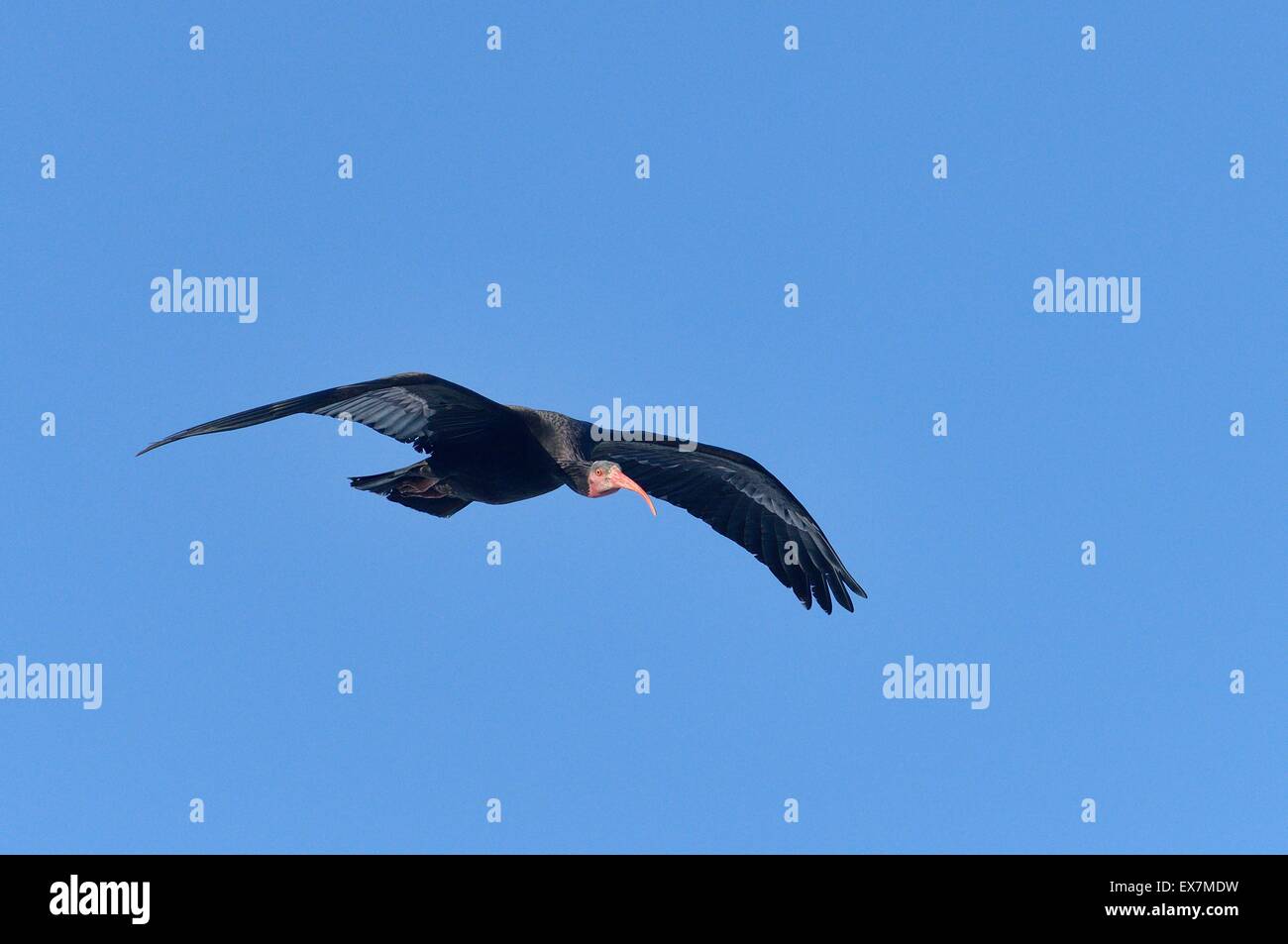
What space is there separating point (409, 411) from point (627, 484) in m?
2.61

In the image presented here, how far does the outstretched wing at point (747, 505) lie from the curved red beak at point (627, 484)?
0.56 meters

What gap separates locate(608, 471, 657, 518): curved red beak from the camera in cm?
1711

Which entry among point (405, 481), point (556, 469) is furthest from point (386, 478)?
point (556, 469)

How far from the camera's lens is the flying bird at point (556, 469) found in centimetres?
1584

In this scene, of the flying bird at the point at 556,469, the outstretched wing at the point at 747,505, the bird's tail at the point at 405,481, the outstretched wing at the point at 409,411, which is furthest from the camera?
the outstretched wing at the point at 747,505

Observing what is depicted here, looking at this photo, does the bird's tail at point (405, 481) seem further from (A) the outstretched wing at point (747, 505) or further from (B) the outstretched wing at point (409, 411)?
(A) the outstretched wing at point (747, 505)

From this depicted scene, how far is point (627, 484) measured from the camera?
1727 centimetres

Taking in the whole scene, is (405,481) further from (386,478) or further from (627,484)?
(627,484)

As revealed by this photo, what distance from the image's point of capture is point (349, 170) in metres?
19.7

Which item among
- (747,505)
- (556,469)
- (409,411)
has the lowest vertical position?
(747,505)

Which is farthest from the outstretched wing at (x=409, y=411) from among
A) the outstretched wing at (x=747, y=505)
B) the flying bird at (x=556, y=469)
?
the outstretched wing at (x=747, y=505)

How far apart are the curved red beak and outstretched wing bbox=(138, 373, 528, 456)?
1.07 m

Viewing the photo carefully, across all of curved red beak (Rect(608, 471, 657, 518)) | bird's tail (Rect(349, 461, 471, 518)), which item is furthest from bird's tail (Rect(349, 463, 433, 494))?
curved red beak (Rect(608, 471, 657, 518))

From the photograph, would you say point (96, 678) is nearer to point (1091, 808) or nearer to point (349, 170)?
point (349, 170)
